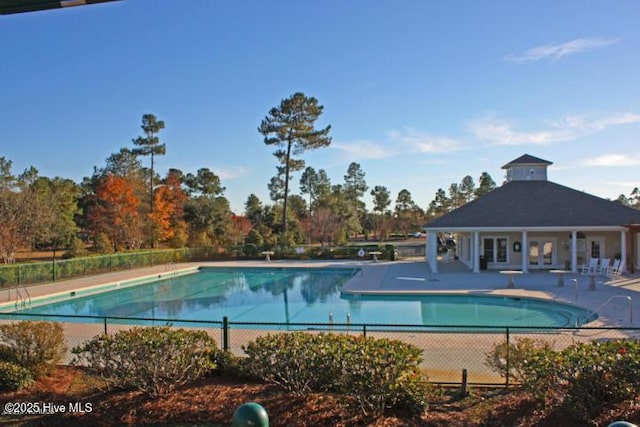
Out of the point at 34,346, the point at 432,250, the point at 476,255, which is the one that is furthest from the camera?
the point at 432,250

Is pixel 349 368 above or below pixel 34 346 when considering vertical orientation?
above

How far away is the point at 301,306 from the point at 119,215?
21431mm

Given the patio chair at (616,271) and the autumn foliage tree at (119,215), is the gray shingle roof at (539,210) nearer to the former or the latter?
the patio chair at (616,271)

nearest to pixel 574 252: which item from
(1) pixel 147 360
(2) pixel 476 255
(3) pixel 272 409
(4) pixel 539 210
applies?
(4) pixel 539 210

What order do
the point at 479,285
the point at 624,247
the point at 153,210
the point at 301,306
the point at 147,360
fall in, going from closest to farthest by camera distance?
1. the point at 147,360
2. the point at 301,306
3. the point at 479,285
4. the point at 624,247
5. the point at 153,210

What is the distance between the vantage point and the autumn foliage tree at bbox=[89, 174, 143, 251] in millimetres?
33156

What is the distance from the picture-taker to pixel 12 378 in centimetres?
666

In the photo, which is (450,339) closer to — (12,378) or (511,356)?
(511,356)

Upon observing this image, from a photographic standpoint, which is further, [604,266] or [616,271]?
[604,266]

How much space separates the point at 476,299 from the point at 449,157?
1382cm

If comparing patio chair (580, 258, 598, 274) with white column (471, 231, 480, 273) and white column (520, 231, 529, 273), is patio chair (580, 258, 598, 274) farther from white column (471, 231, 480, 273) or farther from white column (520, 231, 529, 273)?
white column (471, 231, 480, 273)

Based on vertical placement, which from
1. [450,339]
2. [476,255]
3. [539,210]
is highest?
[539,210]

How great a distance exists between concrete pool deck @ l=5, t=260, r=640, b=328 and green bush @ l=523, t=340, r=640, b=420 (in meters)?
7.11

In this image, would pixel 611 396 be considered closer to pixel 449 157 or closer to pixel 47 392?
pixel 47 392
